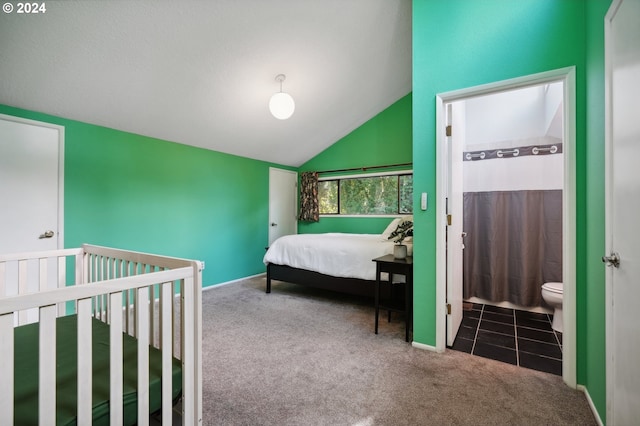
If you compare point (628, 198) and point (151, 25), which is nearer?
point (628, 198)

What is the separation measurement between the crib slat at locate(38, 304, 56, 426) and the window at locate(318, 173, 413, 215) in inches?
167

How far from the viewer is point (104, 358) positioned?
3.80 ft

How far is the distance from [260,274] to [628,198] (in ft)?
14.6

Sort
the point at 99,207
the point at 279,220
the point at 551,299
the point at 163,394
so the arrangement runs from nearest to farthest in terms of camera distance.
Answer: the point at 163,394 → the point at 551,299 → the point at 99,207 → the point at 279,220

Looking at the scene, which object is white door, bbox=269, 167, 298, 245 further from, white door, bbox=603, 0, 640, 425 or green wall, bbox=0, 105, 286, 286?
white door, bbox=603, 0, 640, 425

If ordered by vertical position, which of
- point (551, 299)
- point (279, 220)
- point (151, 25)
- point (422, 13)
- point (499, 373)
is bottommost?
point (499, 373)

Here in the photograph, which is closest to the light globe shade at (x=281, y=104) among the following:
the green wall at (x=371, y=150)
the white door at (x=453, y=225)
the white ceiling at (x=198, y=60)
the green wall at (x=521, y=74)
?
the white ceiling at (x=198, y=60)

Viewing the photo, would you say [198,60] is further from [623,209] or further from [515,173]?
[515,173]

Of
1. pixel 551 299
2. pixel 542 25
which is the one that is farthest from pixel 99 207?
pixel 551 299

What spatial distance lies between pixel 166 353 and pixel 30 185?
2.52 m

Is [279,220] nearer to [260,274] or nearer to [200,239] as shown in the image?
[260,274]

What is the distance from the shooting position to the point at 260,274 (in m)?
4.80

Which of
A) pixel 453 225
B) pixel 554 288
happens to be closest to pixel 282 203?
pixel 453 225

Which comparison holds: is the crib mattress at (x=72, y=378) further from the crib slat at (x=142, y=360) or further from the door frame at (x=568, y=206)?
the door frame at (x=568, y=206)
